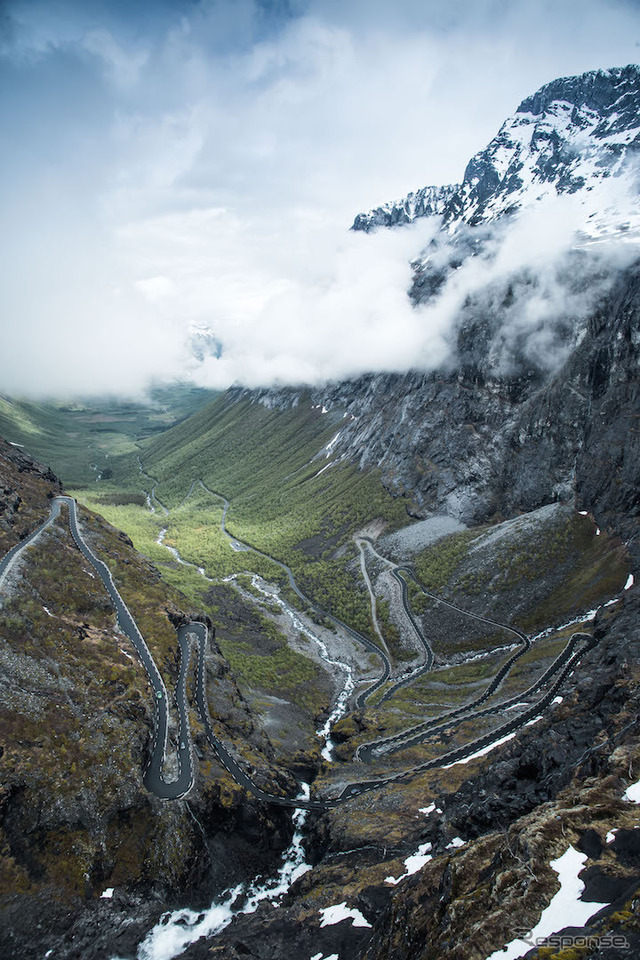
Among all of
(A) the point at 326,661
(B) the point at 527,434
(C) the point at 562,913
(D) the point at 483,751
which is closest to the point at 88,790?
(C) the point at 562,913

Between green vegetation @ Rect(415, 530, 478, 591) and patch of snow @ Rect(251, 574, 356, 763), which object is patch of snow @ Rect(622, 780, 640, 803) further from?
green vegetation @ Rect(415, 530, 478, 591)

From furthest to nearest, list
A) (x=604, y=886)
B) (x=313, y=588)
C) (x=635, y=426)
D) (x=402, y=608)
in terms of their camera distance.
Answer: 1. (x=313, y=588)
2. (x=402, y=608)
3. (x=635, y=426)
4. (x=604, y=886)

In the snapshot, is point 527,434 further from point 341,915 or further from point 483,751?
point 341,915

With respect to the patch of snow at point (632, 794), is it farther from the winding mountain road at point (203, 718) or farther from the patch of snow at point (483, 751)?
the winding mountain road at point (203, 718)

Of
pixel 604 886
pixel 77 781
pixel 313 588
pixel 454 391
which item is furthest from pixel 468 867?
pixel 454 391

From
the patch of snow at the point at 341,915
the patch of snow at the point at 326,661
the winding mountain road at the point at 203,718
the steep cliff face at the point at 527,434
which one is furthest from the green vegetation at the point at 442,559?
the patch of snow at the point at 341,915

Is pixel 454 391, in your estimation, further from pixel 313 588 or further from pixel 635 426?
pixel 313 588
